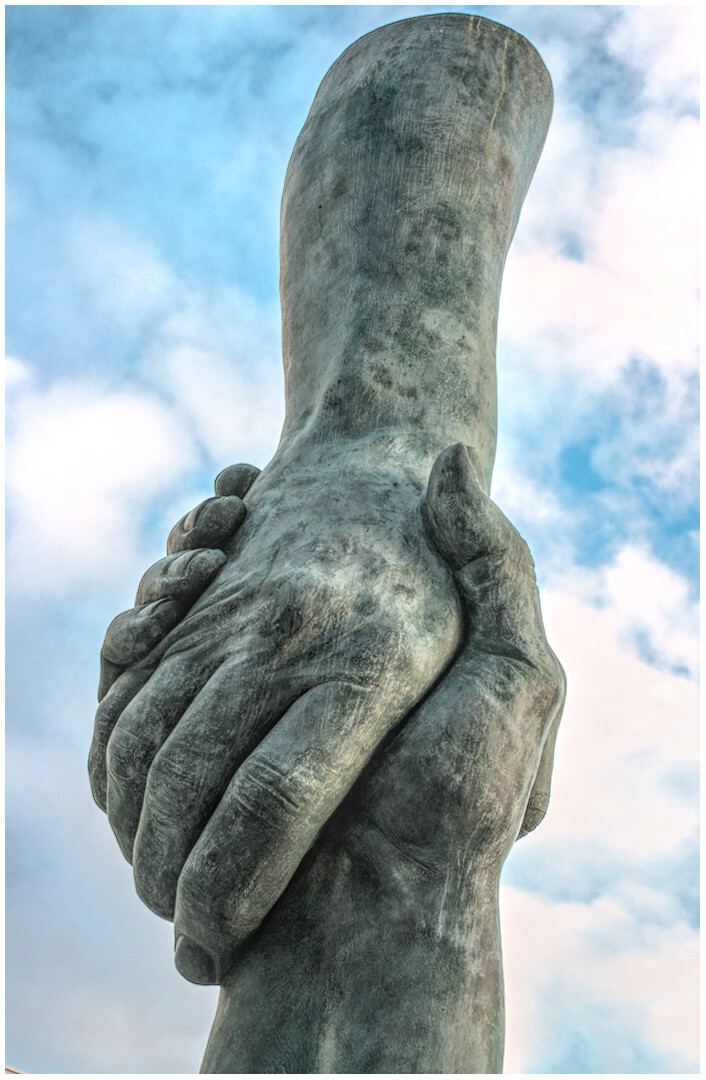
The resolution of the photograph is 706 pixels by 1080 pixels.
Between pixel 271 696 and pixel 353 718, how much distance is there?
0.61 ft

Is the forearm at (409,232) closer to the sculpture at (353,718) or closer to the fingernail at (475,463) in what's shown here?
the sculpture at (353,718)

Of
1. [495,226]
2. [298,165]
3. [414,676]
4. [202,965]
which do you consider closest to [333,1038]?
[202,965]

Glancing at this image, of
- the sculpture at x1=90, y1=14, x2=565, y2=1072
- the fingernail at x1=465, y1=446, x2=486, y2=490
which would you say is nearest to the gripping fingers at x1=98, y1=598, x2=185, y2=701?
the sculpture at x1=90, y1=14, x2=565, y2=1072

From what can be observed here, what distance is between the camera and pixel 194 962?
2.29 meters

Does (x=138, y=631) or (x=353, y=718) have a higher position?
(x=138, y=631)

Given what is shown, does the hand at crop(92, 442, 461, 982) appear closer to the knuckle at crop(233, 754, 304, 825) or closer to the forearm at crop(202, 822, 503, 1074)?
the knuckle at crop(233, 754, 304, 825)

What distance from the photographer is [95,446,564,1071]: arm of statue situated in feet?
6.91

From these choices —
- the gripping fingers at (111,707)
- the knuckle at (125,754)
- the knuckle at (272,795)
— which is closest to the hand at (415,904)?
the knuckle at (272,795)

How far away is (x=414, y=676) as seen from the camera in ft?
7.31

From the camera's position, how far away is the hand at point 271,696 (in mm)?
2119

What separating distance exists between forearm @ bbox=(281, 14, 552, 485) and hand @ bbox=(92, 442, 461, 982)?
34 cm

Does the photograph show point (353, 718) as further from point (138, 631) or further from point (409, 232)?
point (409, 232)

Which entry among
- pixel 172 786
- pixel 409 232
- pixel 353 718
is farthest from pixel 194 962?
pixel 409 232

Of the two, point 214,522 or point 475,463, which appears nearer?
point 475,463
